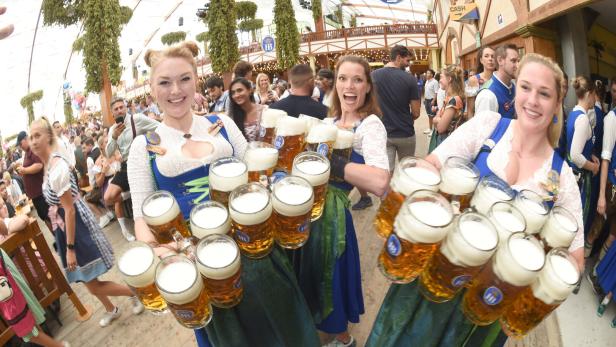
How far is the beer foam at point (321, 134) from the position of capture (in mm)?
1155

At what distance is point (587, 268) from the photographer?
2.39 metres

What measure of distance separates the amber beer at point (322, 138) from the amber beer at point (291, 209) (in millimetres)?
299

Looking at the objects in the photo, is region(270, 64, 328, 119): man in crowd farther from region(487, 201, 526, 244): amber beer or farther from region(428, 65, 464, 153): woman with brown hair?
region(487, 201, 526, 244): amber beer

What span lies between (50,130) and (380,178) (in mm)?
2196

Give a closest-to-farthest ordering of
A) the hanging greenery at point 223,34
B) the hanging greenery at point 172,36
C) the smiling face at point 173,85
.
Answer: the smiling face at point 173,85 → the hanging greenery at point 223,34 → the hanging greenery at point 172,36

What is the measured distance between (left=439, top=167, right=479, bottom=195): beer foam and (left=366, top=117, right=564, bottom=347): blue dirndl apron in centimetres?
25

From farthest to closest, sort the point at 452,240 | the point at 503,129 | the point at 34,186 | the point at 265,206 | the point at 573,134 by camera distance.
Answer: the point at 34,186 → the point at 573,134 → the point at 503,129 → the point at 265,206 → the point at 452,240

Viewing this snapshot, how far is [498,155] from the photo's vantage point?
1198mm

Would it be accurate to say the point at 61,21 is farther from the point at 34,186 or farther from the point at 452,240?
the point at 452,240

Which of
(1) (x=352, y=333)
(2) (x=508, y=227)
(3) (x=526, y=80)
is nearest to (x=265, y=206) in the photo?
(2) (x=508, y=227)

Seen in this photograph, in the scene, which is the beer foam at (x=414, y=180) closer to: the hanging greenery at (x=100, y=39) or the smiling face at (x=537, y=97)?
the smiling face at (x=537, y=97)

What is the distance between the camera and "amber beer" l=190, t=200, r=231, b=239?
2.61ft

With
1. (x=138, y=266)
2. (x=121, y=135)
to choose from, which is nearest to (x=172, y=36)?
(x=121, y=135)

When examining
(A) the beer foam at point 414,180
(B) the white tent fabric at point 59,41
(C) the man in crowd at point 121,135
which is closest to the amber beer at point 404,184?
(A) the beer foam at point 414,180
